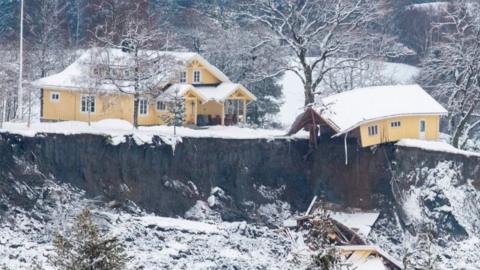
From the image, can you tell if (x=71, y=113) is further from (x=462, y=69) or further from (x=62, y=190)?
(x=462, y=69)

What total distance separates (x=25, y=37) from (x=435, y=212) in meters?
31.5

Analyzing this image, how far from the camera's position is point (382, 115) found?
44.4 metres

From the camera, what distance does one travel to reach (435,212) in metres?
42.9

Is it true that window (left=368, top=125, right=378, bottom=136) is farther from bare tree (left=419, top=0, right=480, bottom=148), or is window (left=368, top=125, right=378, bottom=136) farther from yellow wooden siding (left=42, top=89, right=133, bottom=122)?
yellow wooden siding (left=42, top=89, right=133, bottom=122)

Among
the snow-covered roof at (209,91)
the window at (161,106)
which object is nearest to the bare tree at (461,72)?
the snow-covered roof at (209,91)

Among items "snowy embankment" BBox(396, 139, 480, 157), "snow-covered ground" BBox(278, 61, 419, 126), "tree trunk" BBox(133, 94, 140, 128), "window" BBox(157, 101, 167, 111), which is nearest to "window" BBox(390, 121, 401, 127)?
"snowy embankment" BBox(396, 139, 480, 157)

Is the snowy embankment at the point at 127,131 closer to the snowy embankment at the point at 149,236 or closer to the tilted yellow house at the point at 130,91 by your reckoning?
the tilted yellow house at the point at 130,91

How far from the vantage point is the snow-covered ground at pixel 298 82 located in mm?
61350

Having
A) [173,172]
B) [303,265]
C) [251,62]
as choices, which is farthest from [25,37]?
[303,265]

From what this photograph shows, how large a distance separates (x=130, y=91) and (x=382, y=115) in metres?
11.8

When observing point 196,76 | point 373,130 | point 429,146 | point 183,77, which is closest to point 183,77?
point 183,77

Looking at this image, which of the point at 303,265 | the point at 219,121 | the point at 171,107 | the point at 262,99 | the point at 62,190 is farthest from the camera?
the point at 262,99

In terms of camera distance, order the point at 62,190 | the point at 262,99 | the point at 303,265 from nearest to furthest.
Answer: the point at 303,265, the point at 62,190, the point at 262,99

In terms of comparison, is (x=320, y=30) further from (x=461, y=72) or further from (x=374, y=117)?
(x=374, y=117)
